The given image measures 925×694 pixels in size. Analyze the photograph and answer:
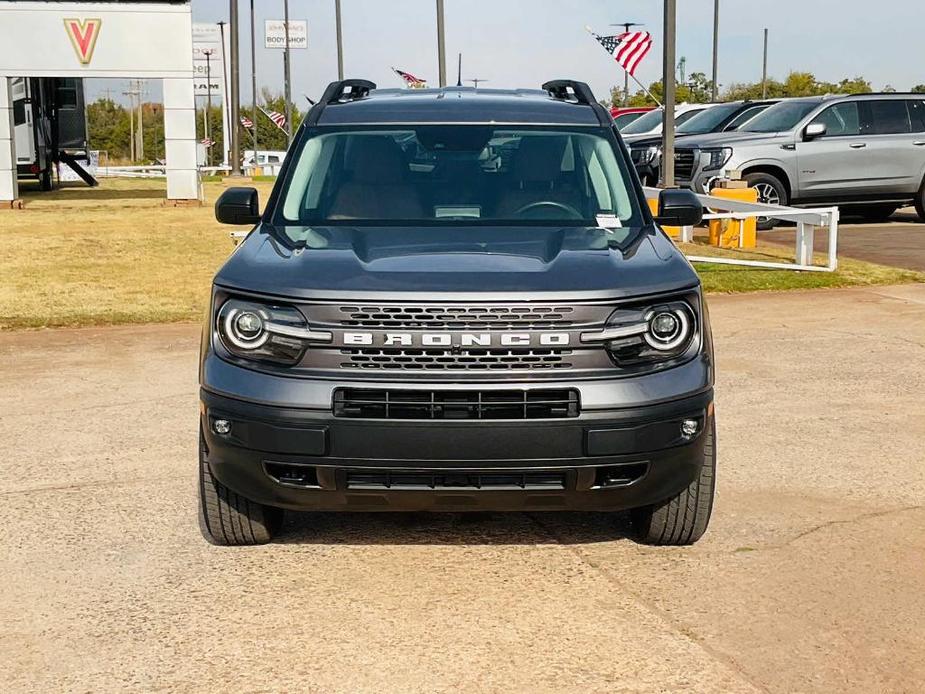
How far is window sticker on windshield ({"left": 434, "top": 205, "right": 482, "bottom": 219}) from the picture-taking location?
566 cm

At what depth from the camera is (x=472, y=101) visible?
6.31m

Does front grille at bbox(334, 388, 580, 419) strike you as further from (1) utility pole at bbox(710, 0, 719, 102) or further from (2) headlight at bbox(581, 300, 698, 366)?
(1) utility pole at bbox(710, 0, 719, 102)

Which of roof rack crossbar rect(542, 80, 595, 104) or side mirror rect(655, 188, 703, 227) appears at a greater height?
roof rack crossbar rect(542, 80, 595, 104)

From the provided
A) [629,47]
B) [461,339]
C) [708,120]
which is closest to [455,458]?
[461,339]

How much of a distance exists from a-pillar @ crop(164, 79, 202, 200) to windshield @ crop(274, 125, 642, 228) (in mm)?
21189

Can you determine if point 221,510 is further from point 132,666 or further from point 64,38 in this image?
point 64,38

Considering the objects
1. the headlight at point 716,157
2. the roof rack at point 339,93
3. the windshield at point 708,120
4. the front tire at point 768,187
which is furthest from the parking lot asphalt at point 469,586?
the windshield at point 708,120

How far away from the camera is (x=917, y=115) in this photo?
20.0 meters

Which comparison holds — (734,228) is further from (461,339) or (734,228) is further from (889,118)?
(461,339)

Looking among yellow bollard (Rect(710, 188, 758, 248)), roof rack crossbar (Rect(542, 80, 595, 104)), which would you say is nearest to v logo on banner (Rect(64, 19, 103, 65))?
yellow bollard (Rect(710, 188, 758, 248))

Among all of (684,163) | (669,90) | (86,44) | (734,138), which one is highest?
(86,44)

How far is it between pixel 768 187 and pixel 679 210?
13.3m

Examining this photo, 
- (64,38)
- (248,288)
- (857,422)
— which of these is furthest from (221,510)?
(64,38)

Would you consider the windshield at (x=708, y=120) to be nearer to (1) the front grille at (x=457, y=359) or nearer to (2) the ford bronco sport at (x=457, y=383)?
(2) the ford bronco sport at (x=457, y=383)
